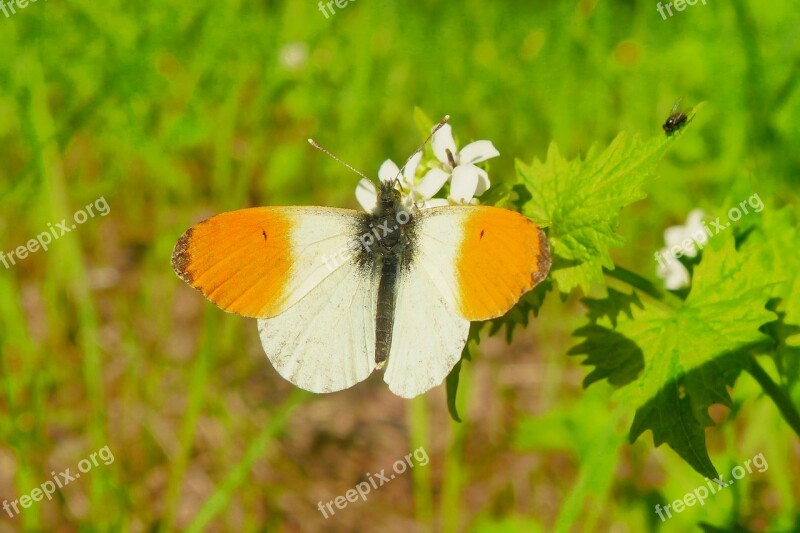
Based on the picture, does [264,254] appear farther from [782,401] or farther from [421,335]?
[782,401]

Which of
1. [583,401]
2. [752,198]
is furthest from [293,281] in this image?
[583,401]

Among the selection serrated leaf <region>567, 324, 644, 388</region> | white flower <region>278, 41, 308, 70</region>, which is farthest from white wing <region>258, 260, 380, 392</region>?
white flower <region>278, 41, 308, 70</region>

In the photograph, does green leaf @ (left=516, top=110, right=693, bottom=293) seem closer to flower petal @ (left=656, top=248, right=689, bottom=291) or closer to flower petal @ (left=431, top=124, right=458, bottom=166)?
flower petal @ (left=431, top=124, right=458, bottom=166)

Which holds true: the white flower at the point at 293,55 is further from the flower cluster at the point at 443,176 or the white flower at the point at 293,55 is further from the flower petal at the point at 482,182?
the flower petal at the point at 482,182

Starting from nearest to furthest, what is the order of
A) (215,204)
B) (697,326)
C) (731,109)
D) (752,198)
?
1. (697,326)
2. (752,198)
3. (731,109)
4. (215,204)

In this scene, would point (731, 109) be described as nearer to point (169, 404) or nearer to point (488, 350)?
point (488, 350)

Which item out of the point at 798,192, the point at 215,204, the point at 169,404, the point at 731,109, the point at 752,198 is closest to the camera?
the point at 752,198
